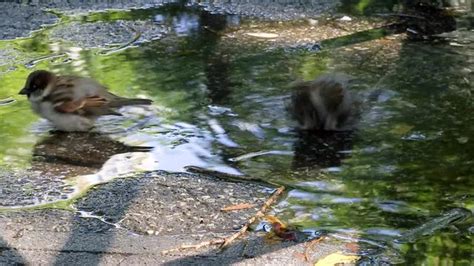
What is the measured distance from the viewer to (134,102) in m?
5.82

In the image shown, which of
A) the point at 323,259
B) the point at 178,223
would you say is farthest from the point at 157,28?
the point at 323,259

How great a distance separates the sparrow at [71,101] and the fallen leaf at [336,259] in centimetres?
240

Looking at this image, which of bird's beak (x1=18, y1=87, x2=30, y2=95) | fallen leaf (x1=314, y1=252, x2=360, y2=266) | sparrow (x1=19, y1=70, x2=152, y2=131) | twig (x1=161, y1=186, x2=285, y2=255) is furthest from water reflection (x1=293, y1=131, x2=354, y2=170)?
bird's beak (x1=18, y1=87, x2=30, y2=95)

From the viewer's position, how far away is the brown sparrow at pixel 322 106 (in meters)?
5.55

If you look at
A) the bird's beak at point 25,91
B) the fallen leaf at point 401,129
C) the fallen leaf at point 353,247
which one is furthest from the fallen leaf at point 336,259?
the bird's beak at point 25,91

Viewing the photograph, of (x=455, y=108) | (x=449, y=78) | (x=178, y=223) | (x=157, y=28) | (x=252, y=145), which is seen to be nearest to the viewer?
(x=178, y=223)

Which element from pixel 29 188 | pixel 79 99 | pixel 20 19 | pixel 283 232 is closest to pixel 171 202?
pixel 283 232

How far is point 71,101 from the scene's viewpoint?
578cm

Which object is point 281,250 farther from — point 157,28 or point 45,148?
point 157,28

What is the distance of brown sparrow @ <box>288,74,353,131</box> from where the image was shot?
5555mm

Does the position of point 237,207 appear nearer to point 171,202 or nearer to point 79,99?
point 171,202

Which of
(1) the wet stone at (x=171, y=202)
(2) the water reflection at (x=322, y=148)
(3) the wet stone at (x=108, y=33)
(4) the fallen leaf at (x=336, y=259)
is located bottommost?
(2) the water reflection at (x=322, y=148)

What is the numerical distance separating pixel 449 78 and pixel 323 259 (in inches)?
120

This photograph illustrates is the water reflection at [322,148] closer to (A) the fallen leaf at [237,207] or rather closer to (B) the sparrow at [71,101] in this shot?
(A) the fallen leaf at [237,207]
